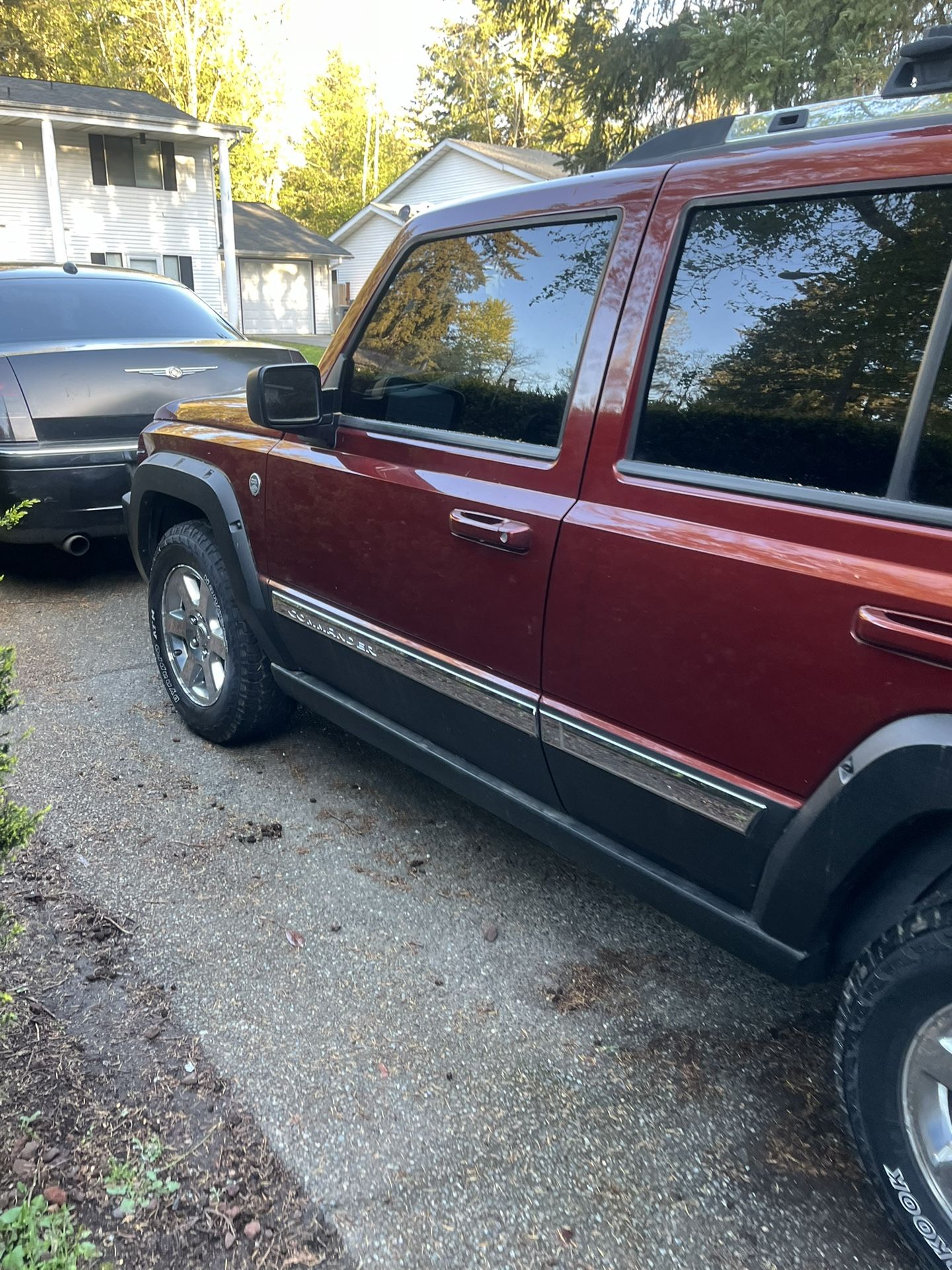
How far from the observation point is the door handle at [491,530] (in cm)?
225

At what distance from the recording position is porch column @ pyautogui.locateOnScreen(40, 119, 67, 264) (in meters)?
22.8

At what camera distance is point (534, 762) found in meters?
2.42

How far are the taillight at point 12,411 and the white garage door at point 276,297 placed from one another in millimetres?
35642

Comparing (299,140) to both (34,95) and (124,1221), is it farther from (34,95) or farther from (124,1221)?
(124,1221)

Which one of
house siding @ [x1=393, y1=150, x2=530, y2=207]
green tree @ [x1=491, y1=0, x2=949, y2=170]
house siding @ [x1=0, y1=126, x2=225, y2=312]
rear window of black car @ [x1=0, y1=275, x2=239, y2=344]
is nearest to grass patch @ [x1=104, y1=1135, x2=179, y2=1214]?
rear window of black car @ [x1=0, y1=275, x2=239, y2=344]

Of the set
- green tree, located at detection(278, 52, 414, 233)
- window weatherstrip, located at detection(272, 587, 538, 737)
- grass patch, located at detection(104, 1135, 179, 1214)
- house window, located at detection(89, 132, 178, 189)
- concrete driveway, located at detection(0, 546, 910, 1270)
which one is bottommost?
concrete driveway, located at detection(0, 546, 910, 1270)

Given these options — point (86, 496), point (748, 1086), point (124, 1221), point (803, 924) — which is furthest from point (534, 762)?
point (86, 496)

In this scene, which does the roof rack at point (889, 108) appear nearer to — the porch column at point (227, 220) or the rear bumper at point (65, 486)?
the rear bumper at point (65, 486)

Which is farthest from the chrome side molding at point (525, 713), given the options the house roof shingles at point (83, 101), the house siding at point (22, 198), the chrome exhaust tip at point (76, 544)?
the house siding at point (22, 198)

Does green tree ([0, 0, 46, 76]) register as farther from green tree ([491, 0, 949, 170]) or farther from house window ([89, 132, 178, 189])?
green tree ([491, 0, 949, 170])

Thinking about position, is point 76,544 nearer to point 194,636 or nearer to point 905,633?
point 194,636

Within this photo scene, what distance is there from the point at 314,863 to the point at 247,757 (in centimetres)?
84

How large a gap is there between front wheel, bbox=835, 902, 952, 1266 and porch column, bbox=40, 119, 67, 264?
2642 cm

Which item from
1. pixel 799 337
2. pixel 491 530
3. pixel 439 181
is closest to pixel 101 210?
pixel 439 181
